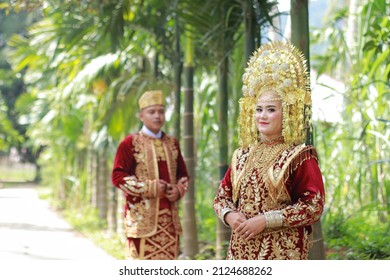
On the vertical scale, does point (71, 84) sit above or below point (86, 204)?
above

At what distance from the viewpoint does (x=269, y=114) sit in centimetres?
269

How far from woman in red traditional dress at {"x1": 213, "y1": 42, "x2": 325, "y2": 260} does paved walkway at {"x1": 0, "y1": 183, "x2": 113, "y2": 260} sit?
100 inches

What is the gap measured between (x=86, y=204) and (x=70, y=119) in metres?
1.79

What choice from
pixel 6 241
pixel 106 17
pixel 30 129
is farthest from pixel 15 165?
pixel 106 17

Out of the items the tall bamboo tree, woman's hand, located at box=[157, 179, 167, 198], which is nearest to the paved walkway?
woman's hand, located at box=[157, 179, 167, 198]

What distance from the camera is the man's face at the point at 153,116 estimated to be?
3.99 meters

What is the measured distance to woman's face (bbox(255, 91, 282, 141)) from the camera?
2.69 metres

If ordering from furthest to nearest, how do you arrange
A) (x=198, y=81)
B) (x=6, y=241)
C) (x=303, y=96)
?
(x=198, y=81) < (x=6, y=241) < (x=303, y=96)

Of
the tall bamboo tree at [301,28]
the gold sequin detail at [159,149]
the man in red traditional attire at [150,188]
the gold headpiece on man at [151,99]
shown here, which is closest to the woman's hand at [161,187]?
the man in red traditional attire at [150,188]

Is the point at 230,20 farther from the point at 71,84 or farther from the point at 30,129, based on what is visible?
the point at 30,129

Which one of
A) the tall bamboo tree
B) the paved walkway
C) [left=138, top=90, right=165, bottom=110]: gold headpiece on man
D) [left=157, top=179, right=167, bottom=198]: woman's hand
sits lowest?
the paved walkway

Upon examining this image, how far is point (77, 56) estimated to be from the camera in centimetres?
648

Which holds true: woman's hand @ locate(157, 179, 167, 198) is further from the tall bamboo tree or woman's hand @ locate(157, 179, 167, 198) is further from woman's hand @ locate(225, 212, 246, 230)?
woman's hand @ locate(225, 212, 246, 230)

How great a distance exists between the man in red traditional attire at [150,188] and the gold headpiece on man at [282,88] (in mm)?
1228
